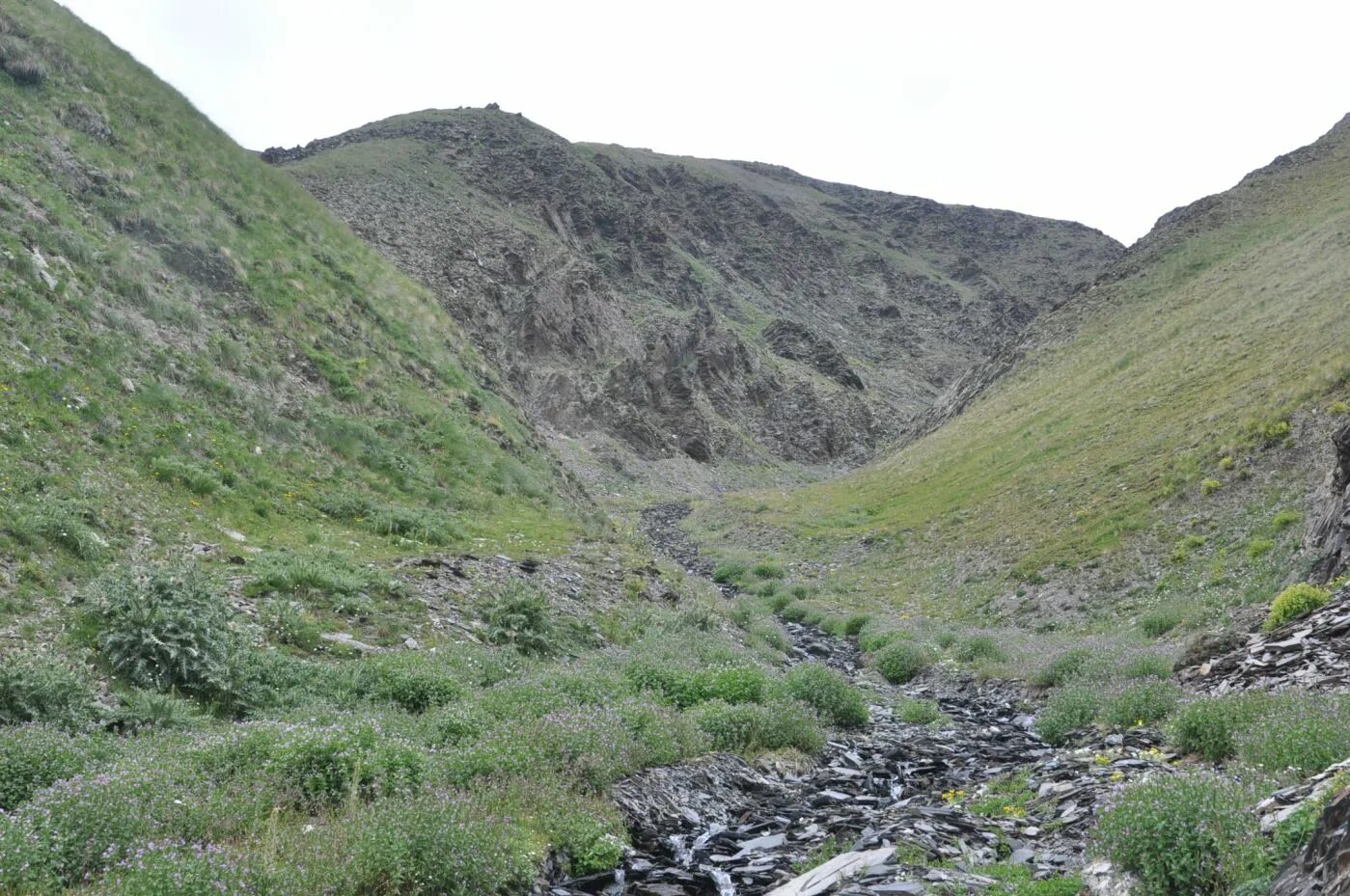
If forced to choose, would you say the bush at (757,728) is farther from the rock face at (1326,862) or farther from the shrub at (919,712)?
the rock face at (1326,862)

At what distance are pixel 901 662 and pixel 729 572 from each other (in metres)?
18.3

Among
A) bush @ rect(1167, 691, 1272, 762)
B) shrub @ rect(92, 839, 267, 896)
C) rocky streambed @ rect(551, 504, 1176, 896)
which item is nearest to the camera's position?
shrub @ rect(92, 839, 267, 896)

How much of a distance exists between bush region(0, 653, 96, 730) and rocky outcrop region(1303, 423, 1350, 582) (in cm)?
1994

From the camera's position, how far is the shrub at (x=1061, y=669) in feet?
55.6

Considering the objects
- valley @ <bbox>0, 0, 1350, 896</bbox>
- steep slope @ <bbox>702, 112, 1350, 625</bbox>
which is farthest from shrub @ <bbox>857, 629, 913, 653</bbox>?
steep slope @ <bbox>702, 112, 1350, 625</bbox>

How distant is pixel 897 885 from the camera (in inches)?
281

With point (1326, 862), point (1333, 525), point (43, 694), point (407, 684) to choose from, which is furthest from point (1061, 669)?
point (43, 694)

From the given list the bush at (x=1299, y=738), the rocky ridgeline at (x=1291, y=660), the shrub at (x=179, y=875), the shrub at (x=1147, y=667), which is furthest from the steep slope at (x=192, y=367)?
the rocky ridgeline at (x=1291, y=660)

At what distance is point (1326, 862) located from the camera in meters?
4.77

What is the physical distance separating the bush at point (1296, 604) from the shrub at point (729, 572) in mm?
25136

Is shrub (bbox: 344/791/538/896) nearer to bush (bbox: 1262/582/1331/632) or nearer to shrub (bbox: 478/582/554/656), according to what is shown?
shrub (bbox: 478/582/554/656)

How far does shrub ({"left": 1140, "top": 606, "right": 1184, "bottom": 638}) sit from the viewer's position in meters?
→ 19.8

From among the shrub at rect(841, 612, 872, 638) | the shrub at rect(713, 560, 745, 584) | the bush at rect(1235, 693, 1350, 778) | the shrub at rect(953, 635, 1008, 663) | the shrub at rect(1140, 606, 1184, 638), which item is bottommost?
the shrub at rect(841, 612, 872, 638)

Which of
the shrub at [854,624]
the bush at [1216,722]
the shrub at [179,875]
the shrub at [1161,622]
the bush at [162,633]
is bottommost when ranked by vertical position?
the shrub at [854,624]
